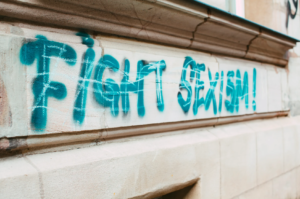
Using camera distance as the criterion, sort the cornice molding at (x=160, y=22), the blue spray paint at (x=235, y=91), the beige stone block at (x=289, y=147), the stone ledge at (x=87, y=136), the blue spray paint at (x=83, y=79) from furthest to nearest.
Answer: the beige stone block at (x=289, y=147) < the blue spray paint at (x=235, y=91) < the blue spray paint at (x=83, y=79) < the cornice molding at (x=160, y=22) < the stone ledge at (x=87, y=136)

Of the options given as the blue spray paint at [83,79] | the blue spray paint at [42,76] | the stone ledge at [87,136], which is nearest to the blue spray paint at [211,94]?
the stone ledge at [87,136]

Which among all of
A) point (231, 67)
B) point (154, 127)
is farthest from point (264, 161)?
point (154, 127)

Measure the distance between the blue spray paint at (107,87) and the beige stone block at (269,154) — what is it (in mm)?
2522

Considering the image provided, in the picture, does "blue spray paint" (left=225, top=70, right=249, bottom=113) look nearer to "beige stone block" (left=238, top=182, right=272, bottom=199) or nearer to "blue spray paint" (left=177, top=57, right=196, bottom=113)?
"blue spray paint" (left=177, top=57, right=196, bottom=113)

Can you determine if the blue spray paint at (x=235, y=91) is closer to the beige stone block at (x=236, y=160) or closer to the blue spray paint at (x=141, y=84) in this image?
the beige stone block at (x=236, y=160)

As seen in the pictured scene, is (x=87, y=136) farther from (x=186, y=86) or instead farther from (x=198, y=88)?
(x=198, y=88)

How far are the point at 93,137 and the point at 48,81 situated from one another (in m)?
0.61

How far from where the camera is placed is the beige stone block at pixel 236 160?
3.21m

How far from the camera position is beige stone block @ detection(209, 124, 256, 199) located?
3.21 m

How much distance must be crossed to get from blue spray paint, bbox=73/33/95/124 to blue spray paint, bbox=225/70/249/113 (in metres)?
2.07

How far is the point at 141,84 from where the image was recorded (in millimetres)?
2473

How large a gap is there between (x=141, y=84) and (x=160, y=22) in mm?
672

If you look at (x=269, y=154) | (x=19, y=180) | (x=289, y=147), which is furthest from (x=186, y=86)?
(x=289, y=147)

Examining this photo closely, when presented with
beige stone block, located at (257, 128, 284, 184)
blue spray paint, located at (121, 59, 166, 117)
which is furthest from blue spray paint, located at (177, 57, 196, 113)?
beige stone block, located at (257, 128, 284, 184)
